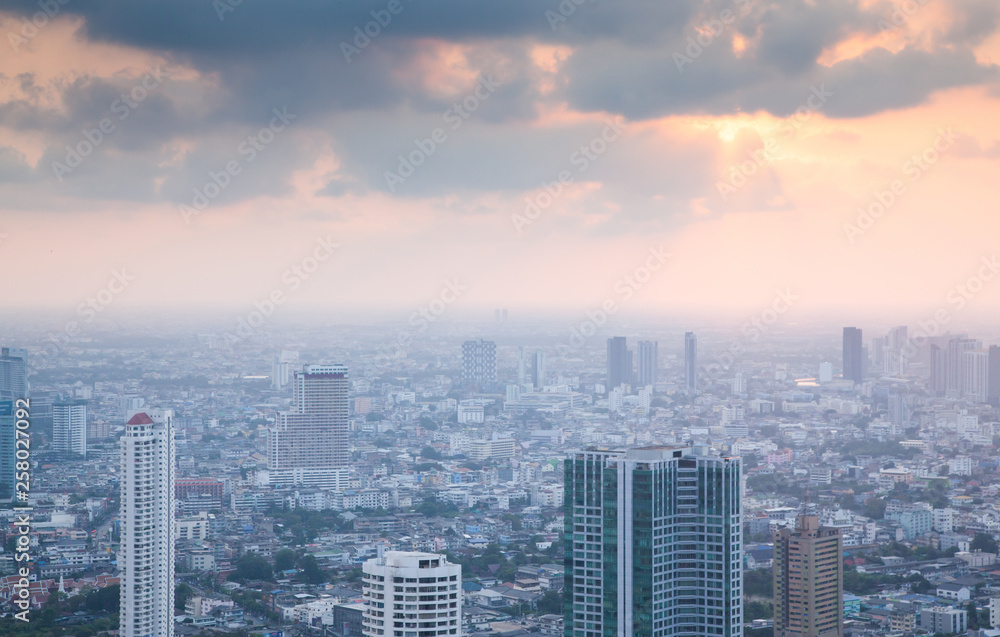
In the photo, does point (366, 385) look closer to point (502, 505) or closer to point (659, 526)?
point (502, 505)

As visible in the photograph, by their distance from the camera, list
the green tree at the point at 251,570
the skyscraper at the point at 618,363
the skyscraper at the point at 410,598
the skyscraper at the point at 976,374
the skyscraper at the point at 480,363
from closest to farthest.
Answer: the skyscraper at the point at 410,598 → the green tree at the point at 251,570 → the skyscraper at the point at 976,374 → the skyscraper at the point at 618,363 → the skyscraper at the point at 480,363

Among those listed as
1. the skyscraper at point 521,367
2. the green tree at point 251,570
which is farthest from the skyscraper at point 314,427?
the skyscraper at point 521,367

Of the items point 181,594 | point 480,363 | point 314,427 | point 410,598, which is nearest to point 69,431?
point 314,427

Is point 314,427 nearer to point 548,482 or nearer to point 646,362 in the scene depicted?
point 548,482

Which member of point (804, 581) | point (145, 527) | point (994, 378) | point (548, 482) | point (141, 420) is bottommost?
point (548, 482)

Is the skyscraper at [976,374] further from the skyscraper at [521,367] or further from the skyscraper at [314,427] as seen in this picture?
the skyscraper at [314,427]

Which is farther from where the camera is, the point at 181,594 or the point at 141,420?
the point at 181,594
